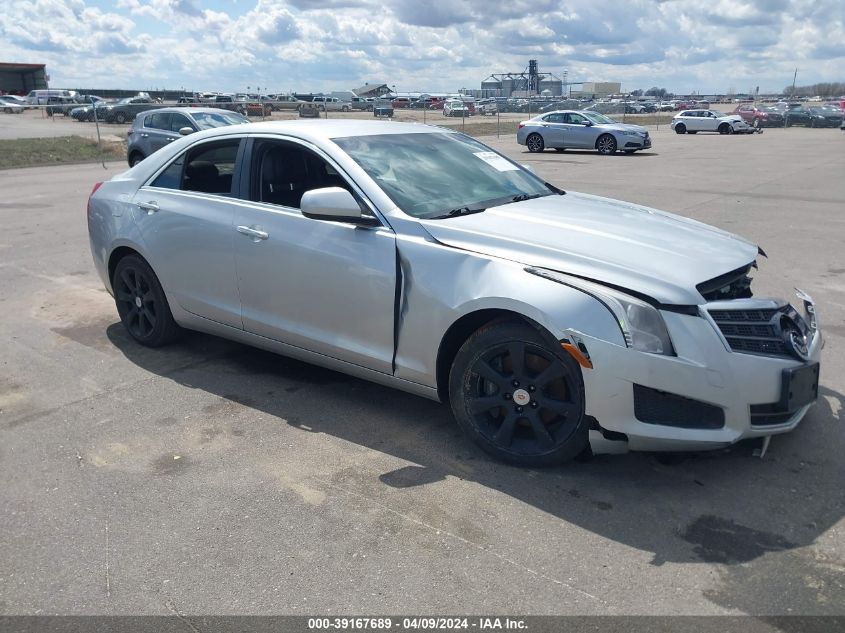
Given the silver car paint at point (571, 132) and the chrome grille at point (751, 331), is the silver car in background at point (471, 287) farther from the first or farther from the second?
the silver car paint at point (571, 132)

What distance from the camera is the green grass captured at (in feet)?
74.2

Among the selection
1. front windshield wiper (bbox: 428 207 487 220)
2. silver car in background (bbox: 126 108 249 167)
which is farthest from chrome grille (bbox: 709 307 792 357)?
silver car in background (bbox: 126 108 249 167)

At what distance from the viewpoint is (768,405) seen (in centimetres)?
349

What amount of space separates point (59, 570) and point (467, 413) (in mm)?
1974

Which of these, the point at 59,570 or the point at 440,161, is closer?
the point at 59,570

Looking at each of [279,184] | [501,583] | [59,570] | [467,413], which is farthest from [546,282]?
[59,570]

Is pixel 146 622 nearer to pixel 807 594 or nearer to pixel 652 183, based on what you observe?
pixel 807 594

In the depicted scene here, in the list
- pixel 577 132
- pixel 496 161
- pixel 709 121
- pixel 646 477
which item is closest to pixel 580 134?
pixel 577 132

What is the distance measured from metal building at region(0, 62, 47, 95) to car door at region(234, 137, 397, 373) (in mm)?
91159

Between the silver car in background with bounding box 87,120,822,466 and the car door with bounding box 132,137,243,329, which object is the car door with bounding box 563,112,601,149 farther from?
the car door with bounding box 132,137,243,329

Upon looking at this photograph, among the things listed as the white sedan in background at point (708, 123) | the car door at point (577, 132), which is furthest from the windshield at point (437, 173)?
the white sedan in background at point (708, 123)

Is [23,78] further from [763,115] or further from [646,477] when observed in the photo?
[646,477]

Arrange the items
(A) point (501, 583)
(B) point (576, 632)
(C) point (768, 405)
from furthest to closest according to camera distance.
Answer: (C) point (768, 405) < (A) point (501, 583) < (B) point (576, 632)

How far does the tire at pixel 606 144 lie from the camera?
27141 millimetres
